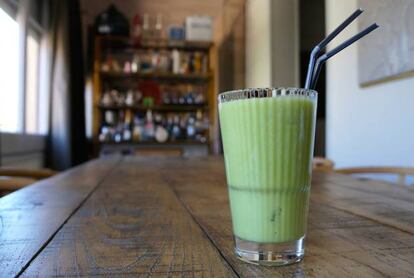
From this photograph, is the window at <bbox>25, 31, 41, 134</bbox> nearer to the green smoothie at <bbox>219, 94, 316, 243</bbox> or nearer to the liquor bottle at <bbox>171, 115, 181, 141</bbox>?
the liquor bottle at <bbox>171, 115, 181, 141</bbox>

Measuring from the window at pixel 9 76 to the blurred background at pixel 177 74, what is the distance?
1cm

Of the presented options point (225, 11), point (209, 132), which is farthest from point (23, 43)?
point (225, 11)

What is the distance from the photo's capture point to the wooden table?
0.37 m

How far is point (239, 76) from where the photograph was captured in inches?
189

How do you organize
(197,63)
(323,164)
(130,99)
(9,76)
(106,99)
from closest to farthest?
(323,164)
(9,76)
(106,99)
(130,99)
(197,63)

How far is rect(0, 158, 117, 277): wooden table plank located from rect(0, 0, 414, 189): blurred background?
1445mm

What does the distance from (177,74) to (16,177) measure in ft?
10.5

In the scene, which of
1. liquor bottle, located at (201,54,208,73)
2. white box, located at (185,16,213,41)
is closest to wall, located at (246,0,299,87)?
white box, located at (185,16,213,41)

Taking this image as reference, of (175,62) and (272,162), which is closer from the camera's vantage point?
(272,162)

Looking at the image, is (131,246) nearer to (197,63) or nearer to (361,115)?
(361,115)

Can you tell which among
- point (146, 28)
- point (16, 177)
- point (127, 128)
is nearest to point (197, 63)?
point (146, 28)

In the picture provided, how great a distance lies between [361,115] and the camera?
211cm

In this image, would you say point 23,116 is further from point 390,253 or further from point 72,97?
point 390,253

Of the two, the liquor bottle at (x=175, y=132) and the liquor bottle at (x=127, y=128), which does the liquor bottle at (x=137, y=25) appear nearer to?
the liquor bottle at (x=127, y=128)
